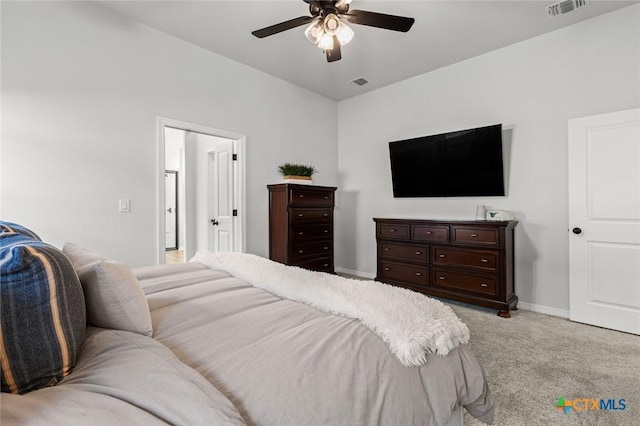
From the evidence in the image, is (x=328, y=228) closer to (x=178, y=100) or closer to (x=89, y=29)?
(x=178, y=100)

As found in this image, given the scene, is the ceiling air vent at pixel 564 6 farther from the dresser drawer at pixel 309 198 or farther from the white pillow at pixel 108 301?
the white pillow at pixel 108 301

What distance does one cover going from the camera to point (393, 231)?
156 inches

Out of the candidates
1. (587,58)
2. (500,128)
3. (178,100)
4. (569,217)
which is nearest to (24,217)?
(178,100)

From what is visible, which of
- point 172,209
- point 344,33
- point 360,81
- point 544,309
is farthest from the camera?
point 172,209

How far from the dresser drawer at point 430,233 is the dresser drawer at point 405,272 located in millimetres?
369

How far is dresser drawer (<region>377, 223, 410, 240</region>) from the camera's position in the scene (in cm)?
383

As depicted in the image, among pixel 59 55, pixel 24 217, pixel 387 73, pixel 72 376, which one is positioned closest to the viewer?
pixel 72 376

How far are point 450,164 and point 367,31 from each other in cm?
185

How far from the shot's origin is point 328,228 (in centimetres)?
441

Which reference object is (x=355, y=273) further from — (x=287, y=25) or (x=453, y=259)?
(x=287, y=25)

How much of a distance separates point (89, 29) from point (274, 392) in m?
3.49

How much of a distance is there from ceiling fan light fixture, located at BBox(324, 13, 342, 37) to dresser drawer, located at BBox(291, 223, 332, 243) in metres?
2.36

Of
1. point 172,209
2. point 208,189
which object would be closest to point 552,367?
point 208,189

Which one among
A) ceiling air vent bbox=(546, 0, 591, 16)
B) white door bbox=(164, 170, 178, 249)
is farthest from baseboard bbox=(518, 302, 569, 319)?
white door bbox=(164, 170, 178, 249)
